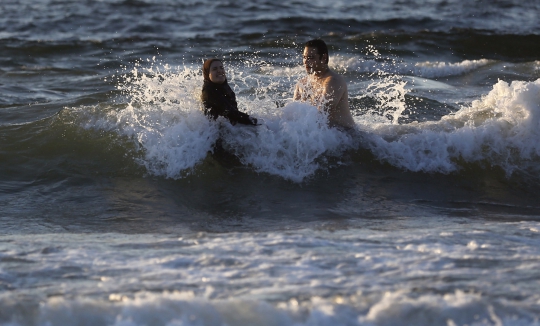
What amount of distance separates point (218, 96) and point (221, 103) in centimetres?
9

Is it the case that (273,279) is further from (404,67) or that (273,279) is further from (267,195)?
(404,67)

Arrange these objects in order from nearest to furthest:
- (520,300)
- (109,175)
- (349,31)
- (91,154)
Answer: (520,300) → (109,175) → (91,154) → (349,31)

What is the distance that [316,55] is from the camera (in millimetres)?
7965

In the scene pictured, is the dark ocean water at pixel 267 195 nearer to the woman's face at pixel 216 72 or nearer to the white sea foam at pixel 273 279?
the white sea foam at pixel 273 279

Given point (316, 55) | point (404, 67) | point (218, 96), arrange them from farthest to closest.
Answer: point (404, 67)
point (316, 55)
point (218, 96)

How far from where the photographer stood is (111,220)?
21.5ft

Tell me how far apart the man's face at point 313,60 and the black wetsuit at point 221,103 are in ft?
3.17

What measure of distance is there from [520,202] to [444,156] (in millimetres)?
1234

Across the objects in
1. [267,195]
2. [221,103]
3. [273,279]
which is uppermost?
[221,103]

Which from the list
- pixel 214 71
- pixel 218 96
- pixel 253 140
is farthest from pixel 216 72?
pixel 253 140

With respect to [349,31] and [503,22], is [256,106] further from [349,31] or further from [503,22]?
[503,22]

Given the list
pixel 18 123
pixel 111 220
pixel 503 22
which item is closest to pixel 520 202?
pixel 111 220

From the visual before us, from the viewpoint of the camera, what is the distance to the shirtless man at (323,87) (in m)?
7.98

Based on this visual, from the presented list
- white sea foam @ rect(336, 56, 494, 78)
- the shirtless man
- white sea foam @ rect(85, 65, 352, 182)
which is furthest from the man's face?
white sea foam @ rect(336, 56, 494, 78)
